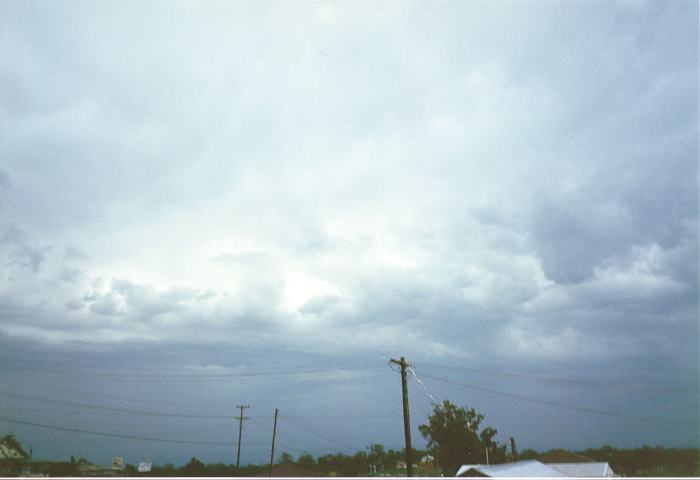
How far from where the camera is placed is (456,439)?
39094 millimetres

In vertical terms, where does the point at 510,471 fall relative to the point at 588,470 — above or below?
above

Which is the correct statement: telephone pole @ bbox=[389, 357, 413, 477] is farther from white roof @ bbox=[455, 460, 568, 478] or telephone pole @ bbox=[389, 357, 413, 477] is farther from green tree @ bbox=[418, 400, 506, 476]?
green tree @ bbox=[418, 400, 506, 476]

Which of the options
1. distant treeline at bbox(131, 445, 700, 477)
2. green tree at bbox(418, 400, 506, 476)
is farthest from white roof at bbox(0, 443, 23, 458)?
green tree at bbox(418, 400, 506, 476)

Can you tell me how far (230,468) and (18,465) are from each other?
17.3 metres

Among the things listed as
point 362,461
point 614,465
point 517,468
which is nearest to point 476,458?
point 614,465

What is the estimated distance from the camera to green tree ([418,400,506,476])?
38719mm

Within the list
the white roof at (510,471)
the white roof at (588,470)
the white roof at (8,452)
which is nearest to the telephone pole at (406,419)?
the white roof at (510,471)

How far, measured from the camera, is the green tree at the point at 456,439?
38.7m

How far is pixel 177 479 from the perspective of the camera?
14.6ft

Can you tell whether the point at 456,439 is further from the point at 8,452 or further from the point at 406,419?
the point at 8,452

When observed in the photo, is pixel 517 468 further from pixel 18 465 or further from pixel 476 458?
pixel 18 465

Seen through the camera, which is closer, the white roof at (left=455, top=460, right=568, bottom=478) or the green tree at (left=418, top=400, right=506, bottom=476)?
the white roof at (left=455, top=460, right=568, bottom=478)

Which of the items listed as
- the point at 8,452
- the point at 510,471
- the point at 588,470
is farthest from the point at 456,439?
the point at 8,452

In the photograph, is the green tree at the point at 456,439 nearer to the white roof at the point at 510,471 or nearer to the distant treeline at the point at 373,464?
the distant treeline at the point at 373,464
